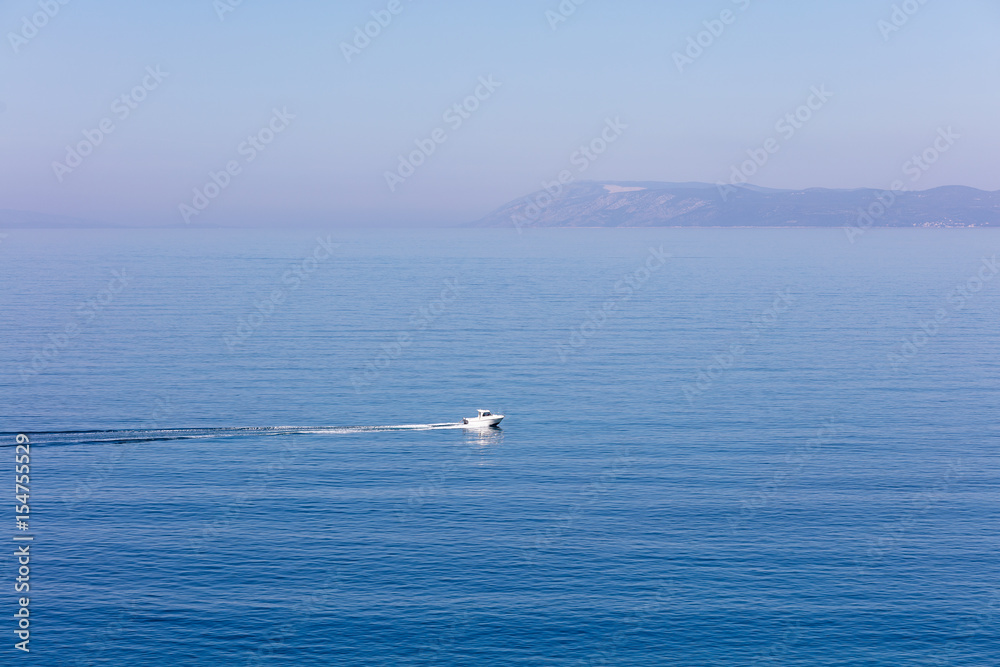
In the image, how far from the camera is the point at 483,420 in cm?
12494

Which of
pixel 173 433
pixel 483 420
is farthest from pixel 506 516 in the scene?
pixel 173 433

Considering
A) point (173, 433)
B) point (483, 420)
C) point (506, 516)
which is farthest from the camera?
point (483, 420)

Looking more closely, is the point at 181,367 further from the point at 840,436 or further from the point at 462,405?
the point at 840,436

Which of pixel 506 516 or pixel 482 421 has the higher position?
pixel 482 421

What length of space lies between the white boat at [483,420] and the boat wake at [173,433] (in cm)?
188

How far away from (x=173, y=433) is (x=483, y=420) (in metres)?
37.1

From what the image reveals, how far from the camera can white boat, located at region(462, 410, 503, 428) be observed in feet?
410

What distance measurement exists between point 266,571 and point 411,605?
43.4 ft

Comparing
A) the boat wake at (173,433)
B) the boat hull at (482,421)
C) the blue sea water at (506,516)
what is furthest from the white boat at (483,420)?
the blue sea water at (506,516)

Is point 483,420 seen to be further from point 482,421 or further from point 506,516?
point 506,516

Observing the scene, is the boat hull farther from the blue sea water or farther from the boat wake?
the blue sea water

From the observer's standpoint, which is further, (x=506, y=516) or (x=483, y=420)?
(x=483, y=420)

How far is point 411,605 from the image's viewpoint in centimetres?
7469

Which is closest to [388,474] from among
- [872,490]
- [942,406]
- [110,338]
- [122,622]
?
[122,622]
